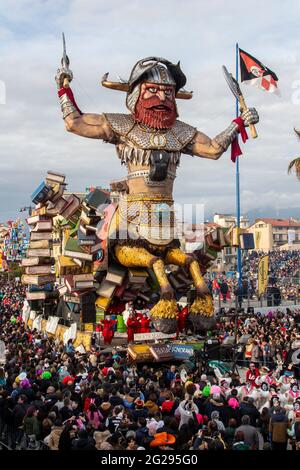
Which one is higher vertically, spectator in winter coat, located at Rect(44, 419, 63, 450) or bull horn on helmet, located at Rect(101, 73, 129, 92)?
bull horn on helmet, located at Rect(101, 73, 129, 92)

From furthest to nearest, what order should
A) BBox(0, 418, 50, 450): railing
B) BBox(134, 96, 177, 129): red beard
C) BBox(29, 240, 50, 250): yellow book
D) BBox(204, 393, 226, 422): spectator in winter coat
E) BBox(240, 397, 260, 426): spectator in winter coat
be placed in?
BBox(29, 240, 50, 250): yellow book < BBox(134, 96, 177, 129): red beard < BBox(240, 397, 260, 426): spectator in winter coat < BBox(204, 393, 226, 422): spectator in winter coat < BBox(0, 418, 50, 450): railing

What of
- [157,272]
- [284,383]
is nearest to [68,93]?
[157,272]

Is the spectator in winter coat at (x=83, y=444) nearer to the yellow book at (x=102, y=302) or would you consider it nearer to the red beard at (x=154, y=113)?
the yellow book at (x=102, y=302)

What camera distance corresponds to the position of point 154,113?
17828 millimetres

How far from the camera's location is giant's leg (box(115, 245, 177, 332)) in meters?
16.1

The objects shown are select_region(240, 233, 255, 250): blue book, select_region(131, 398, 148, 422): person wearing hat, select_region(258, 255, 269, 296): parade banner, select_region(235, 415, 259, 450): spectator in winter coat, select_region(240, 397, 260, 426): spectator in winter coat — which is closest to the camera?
select_region(235, 415, 259, 450): spectator in winter coat

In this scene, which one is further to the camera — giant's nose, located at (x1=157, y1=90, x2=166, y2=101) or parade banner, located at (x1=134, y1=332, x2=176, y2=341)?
giant's nose, located at (x1=157, y1=90, x2=166, y2=101)

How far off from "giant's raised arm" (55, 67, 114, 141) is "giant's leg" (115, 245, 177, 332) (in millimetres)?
3277

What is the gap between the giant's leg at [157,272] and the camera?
16.1 meters

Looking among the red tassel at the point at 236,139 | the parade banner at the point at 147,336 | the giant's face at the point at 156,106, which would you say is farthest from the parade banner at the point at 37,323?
the red tassel at the point at 236,139

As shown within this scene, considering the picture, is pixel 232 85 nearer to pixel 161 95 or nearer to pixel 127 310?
pixel 161 95

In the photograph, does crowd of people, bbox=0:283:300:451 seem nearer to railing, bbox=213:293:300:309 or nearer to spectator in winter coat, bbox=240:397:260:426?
spectator in winter coat, bbox=240:397:260:426

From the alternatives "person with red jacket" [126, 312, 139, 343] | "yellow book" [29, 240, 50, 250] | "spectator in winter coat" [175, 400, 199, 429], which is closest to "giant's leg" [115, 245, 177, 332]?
"person with red jacket" [126, 312, 139, 343]

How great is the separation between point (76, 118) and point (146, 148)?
83.4 inches
